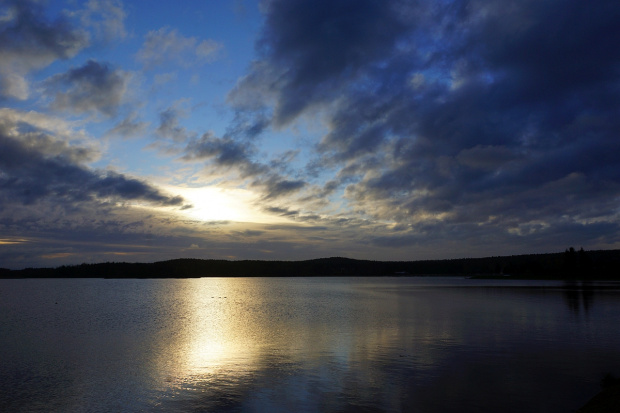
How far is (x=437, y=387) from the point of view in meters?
17.7

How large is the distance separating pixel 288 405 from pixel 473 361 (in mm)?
11604

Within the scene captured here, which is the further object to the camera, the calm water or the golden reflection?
the golden reflection

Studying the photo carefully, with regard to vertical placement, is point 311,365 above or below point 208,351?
above

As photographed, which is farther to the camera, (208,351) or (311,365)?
(208,351)

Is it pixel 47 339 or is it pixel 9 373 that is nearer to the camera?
pixel 9 373

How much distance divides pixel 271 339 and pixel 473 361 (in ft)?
46.7

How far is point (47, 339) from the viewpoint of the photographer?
102ft

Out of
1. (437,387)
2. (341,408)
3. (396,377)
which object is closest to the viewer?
(341,408)

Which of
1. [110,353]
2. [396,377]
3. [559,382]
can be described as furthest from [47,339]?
[559,382]

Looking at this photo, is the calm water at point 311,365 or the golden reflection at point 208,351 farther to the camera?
the golden reflection at point 208,351

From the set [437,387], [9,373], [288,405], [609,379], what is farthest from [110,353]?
[609,379]

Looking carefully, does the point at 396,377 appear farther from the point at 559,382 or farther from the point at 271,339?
the point at 271,339

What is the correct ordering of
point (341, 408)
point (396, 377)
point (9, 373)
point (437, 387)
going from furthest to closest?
point (9, 373) → point (396, 377) → point (437, 387) → point (341, 408)

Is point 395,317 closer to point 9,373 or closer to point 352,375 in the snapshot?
point 352,375
